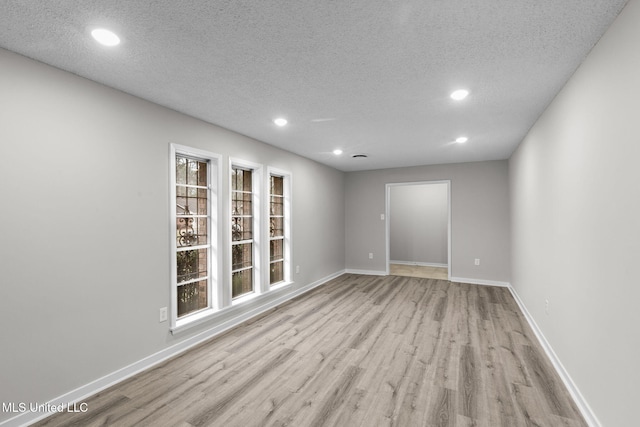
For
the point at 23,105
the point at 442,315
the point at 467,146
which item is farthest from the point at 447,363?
the point at 23,105

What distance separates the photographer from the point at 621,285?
1.57 meters

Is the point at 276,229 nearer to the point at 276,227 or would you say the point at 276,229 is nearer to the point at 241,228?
the point at 276,227

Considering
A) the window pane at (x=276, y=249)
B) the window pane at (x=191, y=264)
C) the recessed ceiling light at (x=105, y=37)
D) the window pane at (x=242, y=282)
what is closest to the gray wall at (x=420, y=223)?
the window pane at (x=276, y=249)

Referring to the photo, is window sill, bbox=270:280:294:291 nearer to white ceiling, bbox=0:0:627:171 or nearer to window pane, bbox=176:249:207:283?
window pane, bbox=176:249:207:283

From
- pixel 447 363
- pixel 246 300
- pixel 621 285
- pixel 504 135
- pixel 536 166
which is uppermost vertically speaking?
pixel 504 135

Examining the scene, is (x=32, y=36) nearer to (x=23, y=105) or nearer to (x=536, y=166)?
(x=23, y=105)

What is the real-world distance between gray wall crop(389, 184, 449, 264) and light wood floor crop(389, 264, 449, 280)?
41cm

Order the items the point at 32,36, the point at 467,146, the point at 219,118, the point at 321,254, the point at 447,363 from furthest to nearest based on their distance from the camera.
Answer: the point at 321,254
the point at 467,146
the point at 219,118
the point at 447,363
the point at 32,36

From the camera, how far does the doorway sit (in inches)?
309

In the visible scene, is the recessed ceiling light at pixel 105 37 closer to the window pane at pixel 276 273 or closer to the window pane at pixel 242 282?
the window pane at pixel 242 282

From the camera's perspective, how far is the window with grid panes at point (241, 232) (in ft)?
12.9

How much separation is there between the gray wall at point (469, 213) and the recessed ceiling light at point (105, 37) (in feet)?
18.0

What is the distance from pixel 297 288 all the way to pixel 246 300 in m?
1.33
